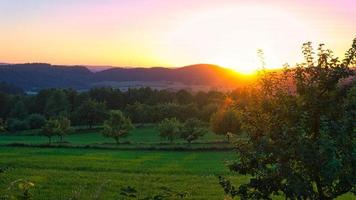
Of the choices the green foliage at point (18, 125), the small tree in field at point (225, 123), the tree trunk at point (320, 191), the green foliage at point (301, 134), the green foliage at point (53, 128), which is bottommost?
the green foliage at point (18, 125)

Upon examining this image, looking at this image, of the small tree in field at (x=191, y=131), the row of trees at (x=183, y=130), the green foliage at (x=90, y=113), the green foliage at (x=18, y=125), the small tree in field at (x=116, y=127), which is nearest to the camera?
the small tree in field at (x=191, y=131)

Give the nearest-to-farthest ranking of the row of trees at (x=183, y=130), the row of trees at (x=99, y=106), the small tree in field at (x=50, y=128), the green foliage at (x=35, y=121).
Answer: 1. the row of trees at (x=183, y=130)
2. the small tree in field at (x=50, y=128)
3. the green foliage at (x=35, y=121)
4. the row of trees at (x=99, y=106)

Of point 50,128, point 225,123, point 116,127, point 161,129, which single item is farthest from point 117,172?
point 50,128

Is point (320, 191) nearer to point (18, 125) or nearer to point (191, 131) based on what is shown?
point (191, 131)

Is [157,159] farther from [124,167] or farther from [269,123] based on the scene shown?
[269,123]

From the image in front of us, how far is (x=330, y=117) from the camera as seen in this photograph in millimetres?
13430

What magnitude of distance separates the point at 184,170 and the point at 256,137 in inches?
1425

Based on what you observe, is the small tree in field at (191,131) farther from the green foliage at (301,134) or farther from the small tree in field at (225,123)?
the green foliage at (301,134)

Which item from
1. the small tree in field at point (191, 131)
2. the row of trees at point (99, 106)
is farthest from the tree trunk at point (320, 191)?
the row of trees at point (99, 106)

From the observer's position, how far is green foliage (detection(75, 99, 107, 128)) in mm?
133300

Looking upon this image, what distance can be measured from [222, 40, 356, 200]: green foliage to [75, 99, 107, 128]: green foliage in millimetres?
121250

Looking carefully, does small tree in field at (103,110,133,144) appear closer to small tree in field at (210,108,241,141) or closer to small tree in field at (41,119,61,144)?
small tree in field at (41,119,61,144)

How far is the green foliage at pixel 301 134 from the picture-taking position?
12195mm

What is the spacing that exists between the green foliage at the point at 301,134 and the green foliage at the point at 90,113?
121 m
